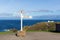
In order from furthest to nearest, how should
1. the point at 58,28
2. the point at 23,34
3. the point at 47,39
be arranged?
the point at 58,28
the point at 23,34
the point at 47,39

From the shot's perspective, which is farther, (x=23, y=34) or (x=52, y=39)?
(x=23, y=34)

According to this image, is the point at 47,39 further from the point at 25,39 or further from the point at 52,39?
the point at 25,39

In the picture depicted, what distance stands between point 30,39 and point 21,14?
396 cm

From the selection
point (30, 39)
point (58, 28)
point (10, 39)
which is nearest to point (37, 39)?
point (30, 39)

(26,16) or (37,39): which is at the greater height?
(26,16)

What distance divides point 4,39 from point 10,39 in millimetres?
529

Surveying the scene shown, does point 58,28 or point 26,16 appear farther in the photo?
point 58,28

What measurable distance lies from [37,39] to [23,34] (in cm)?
252

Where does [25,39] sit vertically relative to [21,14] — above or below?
below

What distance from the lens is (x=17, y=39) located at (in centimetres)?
2038

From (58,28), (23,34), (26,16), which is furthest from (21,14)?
(58,28)

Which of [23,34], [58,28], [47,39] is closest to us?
[47,39]

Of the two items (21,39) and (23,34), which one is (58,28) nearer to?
(23,34)

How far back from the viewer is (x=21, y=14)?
924 inches
